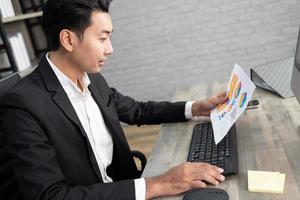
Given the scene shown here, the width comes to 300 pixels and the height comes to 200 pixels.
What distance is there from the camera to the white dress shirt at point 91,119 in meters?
1.21

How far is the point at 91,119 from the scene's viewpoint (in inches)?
50.8

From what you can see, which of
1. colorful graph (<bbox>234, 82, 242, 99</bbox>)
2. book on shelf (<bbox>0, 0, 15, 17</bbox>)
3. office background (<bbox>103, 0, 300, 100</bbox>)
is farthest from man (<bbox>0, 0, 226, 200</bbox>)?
office background (<bbox>103, 0, 300, 100</bbox>)

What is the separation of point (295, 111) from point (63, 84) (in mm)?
806

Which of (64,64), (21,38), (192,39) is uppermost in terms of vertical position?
(64,64)

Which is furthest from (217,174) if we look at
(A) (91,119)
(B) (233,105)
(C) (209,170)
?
(A) (91,119)

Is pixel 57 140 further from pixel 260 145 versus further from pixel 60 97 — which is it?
pixel 260 145

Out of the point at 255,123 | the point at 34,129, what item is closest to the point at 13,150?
the point at 34,129

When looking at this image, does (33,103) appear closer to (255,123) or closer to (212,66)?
(255,123)

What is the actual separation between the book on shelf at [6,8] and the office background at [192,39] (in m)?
1.01

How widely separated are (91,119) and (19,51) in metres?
1.49

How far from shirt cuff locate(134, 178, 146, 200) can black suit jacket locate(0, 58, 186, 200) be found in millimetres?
11

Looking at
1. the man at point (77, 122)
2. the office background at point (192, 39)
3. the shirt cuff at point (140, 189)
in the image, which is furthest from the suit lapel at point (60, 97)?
the office background at point (192, 39)

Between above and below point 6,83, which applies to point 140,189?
below

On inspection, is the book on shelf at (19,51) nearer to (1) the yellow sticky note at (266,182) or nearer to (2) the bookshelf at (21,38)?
(2) the bookshelf at (21,38)
